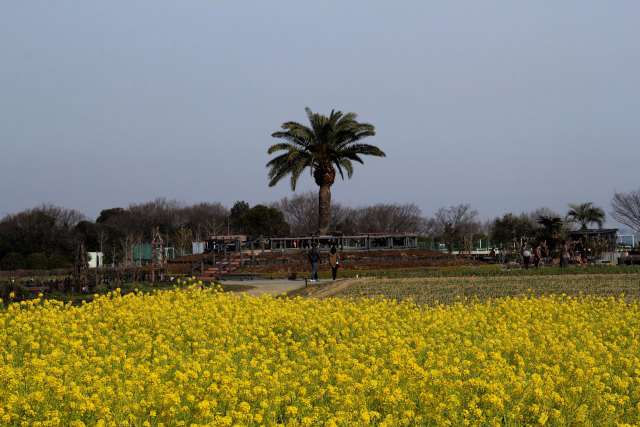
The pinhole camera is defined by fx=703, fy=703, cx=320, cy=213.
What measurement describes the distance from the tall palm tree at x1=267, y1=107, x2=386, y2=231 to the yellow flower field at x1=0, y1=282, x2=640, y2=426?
26.8 meters

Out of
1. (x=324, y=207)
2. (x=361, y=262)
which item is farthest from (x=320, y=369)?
(x=324, y=207)

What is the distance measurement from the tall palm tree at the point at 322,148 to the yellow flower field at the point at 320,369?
26824mm

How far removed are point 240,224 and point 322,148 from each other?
107ft

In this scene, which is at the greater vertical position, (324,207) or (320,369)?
(324,207)

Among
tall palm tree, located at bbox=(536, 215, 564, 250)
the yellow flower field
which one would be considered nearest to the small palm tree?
tall palm tree, located at bbox=(536, 215, 564, 250)

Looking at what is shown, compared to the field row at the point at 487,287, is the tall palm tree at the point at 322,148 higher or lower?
higher

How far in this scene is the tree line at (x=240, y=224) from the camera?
175 ft

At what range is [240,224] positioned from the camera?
7156cm

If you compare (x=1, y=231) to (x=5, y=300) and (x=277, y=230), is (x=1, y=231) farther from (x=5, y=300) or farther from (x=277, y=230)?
(x=5, y=300)

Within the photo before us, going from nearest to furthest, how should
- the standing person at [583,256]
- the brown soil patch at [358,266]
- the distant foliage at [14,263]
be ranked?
the brown soil patch at [358,266] → the standing person at [583,256] → the distant foliage at [14,263]

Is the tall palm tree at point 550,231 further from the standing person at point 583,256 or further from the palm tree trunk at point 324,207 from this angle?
the palm tree trunk at point 324,207

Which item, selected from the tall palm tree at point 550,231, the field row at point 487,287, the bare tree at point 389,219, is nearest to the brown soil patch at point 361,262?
the field row at point 487,287

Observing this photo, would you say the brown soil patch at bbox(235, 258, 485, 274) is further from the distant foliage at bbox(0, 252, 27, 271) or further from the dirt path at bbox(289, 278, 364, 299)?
the distant foliage at bbox(0, 252, 27, 271)

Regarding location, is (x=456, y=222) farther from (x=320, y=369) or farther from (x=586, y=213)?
(x=320, y=369)
